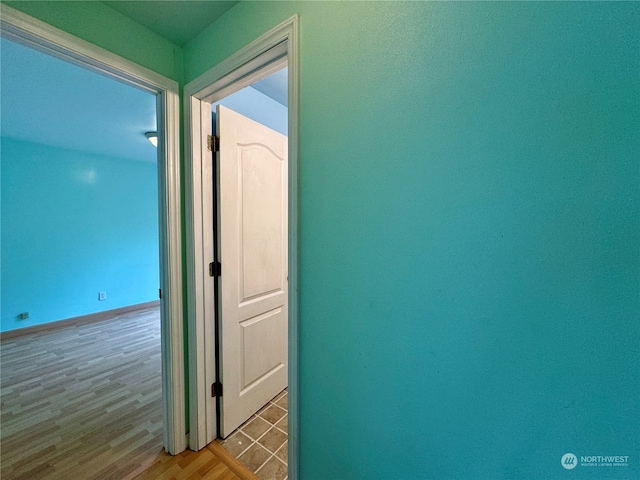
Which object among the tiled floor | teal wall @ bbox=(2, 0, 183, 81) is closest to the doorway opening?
the tiled floor

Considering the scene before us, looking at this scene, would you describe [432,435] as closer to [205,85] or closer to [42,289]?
[205,85]

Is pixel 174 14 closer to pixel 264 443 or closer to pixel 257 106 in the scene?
pixel 257 106

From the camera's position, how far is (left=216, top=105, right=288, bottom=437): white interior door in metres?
1.47

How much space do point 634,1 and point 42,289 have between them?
518 cm

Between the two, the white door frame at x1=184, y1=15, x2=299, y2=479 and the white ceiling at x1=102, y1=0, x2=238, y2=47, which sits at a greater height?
the white ceiling at x1=102, y1=0, x2=238, y2=47

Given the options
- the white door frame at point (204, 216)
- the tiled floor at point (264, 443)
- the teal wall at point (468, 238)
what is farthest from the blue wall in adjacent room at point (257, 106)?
the tiled floor at point (264, 443)

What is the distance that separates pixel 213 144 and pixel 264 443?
6.05ft

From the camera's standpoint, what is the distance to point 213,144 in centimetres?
141

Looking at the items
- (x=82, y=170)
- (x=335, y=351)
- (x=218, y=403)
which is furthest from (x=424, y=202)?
(x=82, y=170)

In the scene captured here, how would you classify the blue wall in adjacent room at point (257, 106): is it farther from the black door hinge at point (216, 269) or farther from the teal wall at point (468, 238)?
the black door hinge at point (216, 269)

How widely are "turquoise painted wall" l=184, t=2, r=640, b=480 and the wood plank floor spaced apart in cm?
116

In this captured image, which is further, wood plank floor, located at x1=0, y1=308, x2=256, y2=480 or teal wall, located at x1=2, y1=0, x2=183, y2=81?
wood plank floor, located at x1=0, y1=308, x2=256, y2=480

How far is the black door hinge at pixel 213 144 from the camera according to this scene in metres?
1.39

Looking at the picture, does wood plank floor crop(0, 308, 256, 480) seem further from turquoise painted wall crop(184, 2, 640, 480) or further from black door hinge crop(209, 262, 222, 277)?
turquoise painted wall crop(184, 2, 640, 480)
